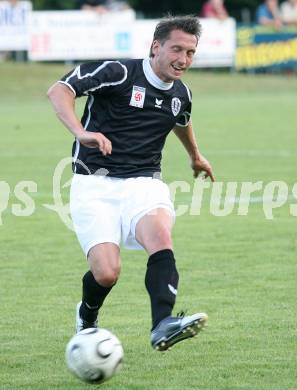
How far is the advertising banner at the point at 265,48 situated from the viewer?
32406 millimetres

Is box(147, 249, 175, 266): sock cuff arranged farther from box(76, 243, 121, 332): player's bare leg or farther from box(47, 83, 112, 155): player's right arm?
box(47, 83, 112, 155): player's right arm

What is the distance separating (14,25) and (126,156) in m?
22.9

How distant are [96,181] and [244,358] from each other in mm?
1239

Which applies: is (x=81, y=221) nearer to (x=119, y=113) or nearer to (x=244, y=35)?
(x=119, y=113)

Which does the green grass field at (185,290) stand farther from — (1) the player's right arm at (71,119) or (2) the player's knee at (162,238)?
(1) the player's right arm at (71,119)

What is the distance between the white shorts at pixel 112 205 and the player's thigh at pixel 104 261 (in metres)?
0.03

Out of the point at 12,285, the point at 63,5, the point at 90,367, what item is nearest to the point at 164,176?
the point at 12,285

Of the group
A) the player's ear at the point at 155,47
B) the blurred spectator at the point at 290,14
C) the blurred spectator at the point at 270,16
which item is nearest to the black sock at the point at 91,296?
the player's ear at the point at 155,47

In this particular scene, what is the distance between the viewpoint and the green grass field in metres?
5.94

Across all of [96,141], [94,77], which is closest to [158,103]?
[94,77]

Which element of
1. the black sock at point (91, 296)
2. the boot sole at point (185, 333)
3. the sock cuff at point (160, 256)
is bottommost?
the black sock at point (91, 296)

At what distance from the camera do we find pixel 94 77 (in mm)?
6242

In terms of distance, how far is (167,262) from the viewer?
5.96 meters

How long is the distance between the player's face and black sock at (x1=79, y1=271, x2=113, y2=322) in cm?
119
